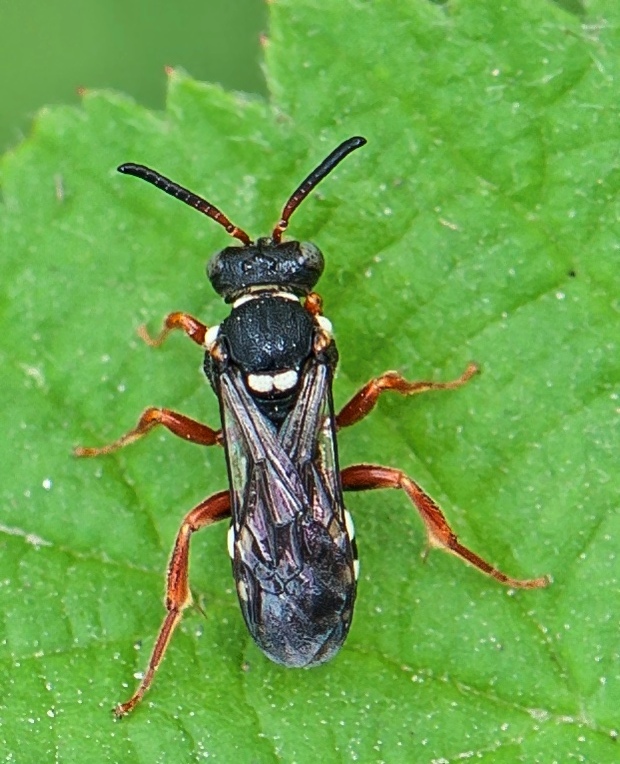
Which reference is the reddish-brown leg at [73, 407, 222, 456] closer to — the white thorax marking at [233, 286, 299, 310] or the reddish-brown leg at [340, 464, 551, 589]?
the white thorax marking at [233, 286, 299, 310]

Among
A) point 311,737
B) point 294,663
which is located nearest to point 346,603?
point 294,663

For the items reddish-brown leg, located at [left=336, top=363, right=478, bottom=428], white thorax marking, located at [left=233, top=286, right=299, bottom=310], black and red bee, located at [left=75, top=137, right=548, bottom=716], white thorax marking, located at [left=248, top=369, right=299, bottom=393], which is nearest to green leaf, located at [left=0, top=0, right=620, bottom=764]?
reddish-brown leg, located at [left=336, top=363, right=478, bottom=428]

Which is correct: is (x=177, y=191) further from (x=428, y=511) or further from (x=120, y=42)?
(x=120, y=42)

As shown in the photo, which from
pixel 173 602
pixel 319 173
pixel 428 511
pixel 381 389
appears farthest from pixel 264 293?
pixel 173 602

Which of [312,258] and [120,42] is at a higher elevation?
[312,258]

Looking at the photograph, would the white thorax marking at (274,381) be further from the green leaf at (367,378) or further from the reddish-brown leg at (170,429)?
the green leaf at (367,378)

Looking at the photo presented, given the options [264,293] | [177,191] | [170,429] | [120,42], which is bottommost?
[170,429]

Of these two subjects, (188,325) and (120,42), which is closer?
(188,325)
